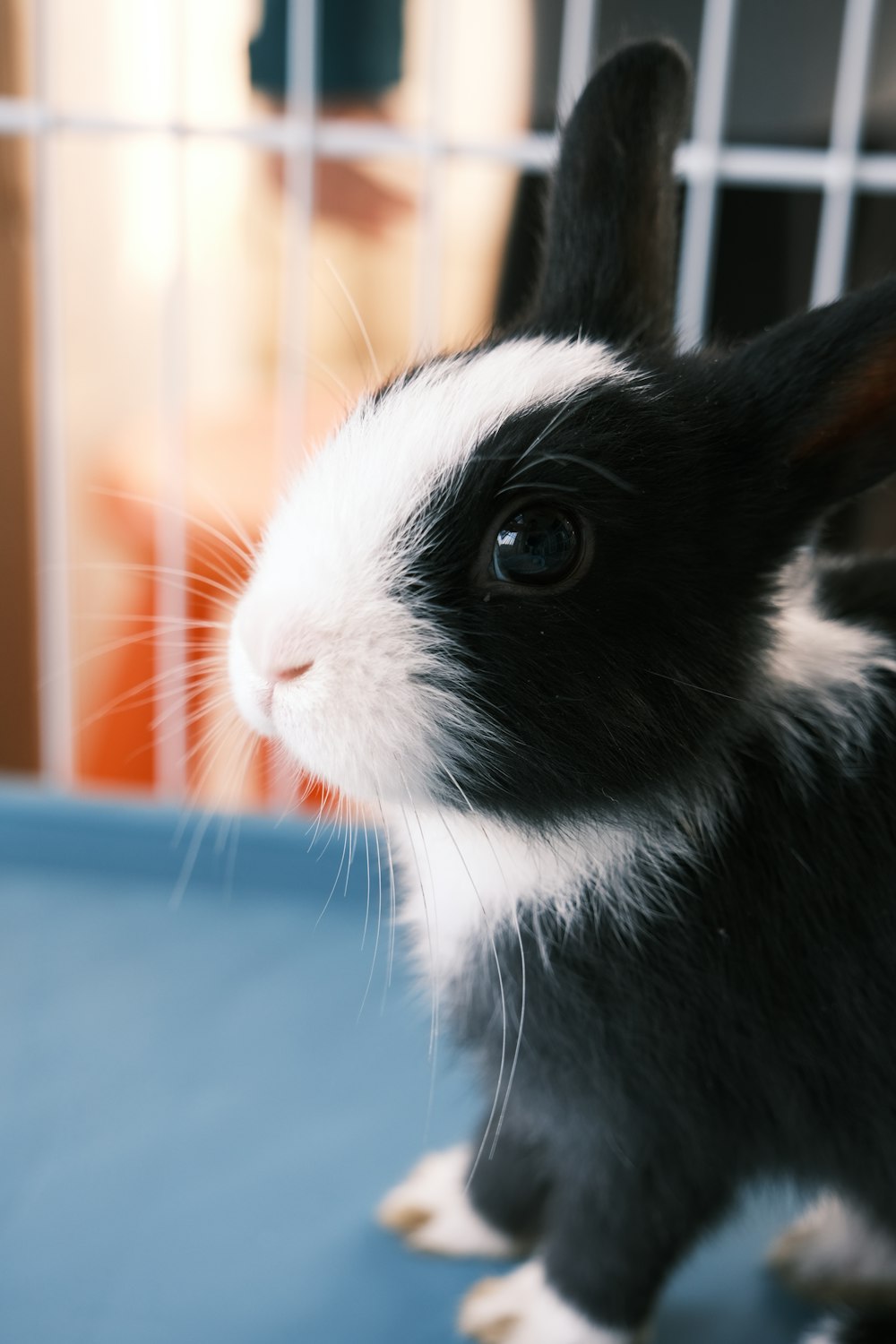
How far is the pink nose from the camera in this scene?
0.52 m

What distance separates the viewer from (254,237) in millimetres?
1265

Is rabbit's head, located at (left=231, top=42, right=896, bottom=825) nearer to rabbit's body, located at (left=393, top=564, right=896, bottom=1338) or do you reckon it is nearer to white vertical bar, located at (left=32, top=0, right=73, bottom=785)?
rabbit's body, located at (left=393, top=564, right=896, bottom=1338)

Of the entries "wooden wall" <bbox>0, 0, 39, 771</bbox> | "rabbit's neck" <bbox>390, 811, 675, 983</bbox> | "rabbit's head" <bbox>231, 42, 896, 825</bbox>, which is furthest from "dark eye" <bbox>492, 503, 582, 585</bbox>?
"wooden wall" <bbox>0, 0, 39, 771</bbox>

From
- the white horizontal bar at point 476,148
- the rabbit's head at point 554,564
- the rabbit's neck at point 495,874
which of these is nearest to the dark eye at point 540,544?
the rabbit's head at point 554,564

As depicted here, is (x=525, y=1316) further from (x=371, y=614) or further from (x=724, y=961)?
(x=371, y=614)

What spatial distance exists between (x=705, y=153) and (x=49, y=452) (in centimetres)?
55

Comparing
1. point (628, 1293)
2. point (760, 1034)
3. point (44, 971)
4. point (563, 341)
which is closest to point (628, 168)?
point (563, 341)

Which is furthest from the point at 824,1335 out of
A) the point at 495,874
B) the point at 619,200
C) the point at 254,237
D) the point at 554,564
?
the point at 254,237

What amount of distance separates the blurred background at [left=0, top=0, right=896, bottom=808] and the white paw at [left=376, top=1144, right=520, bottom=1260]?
10.5 inches

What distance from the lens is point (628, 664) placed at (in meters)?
0.52

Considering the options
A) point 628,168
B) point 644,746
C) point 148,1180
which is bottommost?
point 148,1180

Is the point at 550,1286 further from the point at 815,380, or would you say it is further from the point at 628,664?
the point at 815,380

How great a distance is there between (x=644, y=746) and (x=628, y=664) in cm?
4

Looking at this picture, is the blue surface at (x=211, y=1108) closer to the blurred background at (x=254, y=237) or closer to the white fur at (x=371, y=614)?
the blurred background at (x=254, y=237)
